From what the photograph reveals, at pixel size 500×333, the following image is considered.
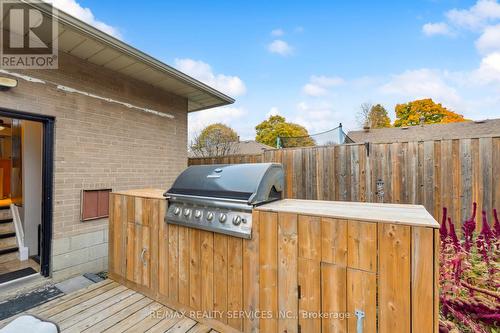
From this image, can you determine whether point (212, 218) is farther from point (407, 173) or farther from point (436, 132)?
point (436, 132)

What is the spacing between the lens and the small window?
11.8 feet

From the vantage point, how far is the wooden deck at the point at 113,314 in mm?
2086

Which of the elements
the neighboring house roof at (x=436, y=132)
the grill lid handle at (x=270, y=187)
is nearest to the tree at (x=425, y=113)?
the neighboring house roof at (x=436, y=132)

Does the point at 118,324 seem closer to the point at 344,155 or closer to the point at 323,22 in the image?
the point at 344,155

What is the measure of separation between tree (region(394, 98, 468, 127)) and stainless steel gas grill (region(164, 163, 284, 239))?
2559cm

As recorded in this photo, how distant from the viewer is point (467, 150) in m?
3.28

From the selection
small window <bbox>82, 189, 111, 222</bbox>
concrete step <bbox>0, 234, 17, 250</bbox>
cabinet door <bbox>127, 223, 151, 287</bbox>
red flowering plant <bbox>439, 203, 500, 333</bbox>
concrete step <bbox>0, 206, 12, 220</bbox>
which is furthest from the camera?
concrete step <bbox>0, 206, 12, 220</bbox>

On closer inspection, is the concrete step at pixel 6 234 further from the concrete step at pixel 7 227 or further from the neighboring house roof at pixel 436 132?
the neighboring house roof at pixel 436 132

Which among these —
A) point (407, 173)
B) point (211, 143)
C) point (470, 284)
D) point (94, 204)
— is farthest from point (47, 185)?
point (211, 143)

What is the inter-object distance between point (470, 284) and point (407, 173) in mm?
1954

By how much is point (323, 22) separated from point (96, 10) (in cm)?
513

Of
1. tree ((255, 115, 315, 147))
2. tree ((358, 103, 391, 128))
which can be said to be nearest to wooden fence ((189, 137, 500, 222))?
tree ((255, 115, 315, 147))

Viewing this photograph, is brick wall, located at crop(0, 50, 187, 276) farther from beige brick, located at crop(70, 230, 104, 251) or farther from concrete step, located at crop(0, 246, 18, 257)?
concrete step, located at crop(0, 246, 18, 257)

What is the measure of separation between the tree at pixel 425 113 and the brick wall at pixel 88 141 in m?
25.2
